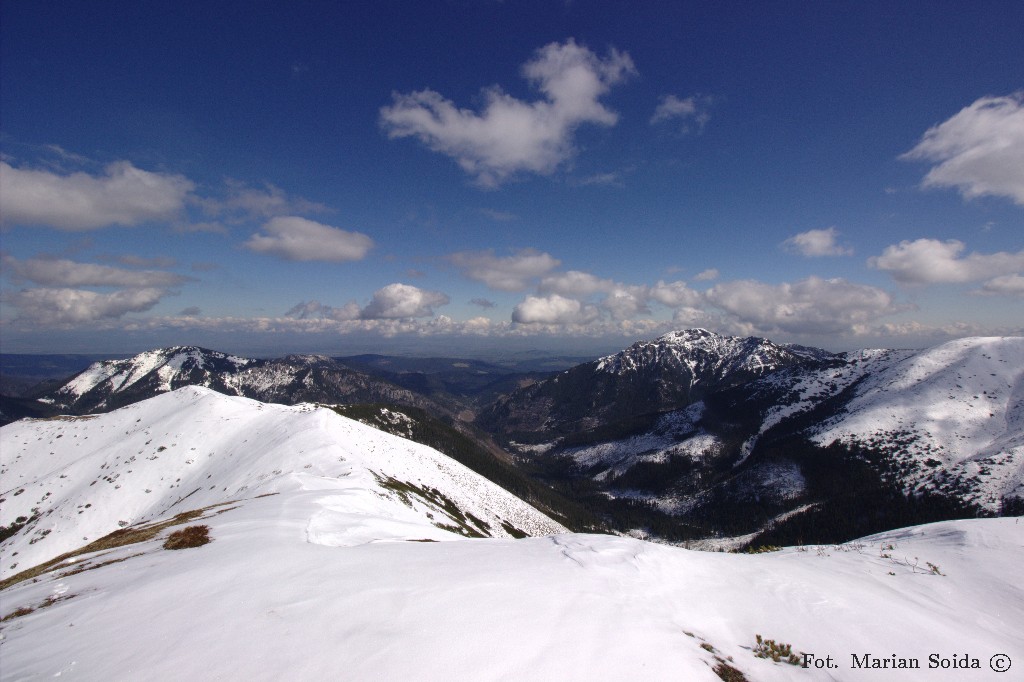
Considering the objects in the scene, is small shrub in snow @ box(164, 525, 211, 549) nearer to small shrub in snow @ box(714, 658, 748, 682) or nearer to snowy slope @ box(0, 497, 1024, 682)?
snowy slope @ box(0, 497, 1024, 682)

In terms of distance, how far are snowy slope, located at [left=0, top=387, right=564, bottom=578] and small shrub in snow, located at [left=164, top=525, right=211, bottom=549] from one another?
6999mm

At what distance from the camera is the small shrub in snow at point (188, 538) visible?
18.4 meters

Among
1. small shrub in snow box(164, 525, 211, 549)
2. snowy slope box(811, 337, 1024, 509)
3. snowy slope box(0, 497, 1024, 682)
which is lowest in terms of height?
snowy slope box(811, 337, 1024, 509)

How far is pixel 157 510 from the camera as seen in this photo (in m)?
61.7

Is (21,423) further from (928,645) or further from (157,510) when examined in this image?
(928,645)

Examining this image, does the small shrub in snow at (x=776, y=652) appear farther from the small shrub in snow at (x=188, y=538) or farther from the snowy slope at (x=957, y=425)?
the snowy slope at (x=957, y=425)

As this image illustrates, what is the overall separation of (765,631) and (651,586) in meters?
2.84

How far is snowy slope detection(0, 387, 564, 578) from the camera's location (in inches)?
1988

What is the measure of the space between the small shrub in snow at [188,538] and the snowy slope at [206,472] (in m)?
7.00

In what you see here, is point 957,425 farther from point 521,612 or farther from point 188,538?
point 188,538

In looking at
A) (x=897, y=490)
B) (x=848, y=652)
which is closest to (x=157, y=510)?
(x=848, y=652)

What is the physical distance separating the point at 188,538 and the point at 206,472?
6677 cm

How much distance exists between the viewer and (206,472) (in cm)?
7075

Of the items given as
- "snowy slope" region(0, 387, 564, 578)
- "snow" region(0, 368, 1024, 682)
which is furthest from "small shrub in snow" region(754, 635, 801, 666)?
"snowy slope" region(0, 387, 564, 578)
